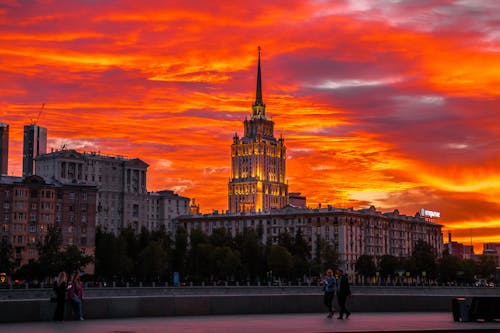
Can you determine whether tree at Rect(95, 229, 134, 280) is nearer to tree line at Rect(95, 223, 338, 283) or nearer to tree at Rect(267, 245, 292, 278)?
tree line at Rect(95, 223, 338, 283)

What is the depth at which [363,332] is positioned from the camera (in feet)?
92.8

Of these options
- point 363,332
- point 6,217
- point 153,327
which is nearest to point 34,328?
point 153,327

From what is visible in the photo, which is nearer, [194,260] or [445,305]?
[445,305]

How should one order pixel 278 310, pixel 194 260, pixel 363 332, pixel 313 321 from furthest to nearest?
pixel 194 260 < pixel 278 310 < pixel 313 321 < pixel 363 332

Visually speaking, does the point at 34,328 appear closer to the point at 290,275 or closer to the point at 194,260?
the point at 194,260

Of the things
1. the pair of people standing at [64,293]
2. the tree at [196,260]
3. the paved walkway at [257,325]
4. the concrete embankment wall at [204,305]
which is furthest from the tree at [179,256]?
the pair of people standing at [64,293]

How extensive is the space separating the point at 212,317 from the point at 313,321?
17.0ft

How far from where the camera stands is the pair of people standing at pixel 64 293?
3412cm

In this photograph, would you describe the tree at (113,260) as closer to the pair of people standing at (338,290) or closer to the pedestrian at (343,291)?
the pair of people standing at (338,290)

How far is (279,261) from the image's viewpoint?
7333 inches

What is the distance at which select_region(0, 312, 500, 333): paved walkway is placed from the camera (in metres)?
29.6

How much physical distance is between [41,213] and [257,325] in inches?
6464

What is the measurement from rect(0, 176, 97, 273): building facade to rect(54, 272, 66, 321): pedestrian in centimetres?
15340

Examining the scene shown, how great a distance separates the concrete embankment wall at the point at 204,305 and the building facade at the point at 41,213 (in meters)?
149
